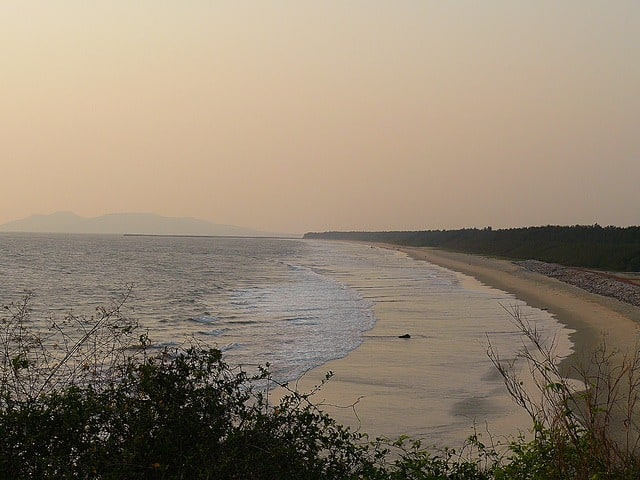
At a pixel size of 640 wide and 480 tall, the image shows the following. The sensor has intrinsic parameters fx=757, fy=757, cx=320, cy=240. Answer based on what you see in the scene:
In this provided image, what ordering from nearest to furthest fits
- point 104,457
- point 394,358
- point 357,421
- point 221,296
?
1. point 104,457
2. point 357,421
3. point 394,358
4. point 221,296

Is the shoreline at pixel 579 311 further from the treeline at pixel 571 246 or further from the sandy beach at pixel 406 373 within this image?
the treeline at pixel 571 246

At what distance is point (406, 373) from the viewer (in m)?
15.6

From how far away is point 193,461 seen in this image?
18.6 ft

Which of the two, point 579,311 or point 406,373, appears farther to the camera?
point 579,311

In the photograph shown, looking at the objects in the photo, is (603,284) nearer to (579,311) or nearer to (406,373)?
(579,311)

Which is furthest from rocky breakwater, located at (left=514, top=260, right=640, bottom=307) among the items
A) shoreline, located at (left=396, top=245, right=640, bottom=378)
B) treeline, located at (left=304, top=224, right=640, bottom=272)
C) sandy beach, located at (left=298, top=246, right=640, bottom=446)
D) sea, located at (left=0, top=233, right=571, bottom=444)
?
treeline, located at (left=304, top=224, right=640, bottom=272)

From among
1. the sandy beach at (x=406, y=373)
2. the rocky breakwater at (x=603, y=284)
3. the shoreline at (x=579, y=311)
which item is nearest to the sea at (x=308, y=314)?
the sandy beach at (x=406, y=373)

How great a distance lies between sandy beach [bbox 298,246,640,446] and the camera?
11.5m

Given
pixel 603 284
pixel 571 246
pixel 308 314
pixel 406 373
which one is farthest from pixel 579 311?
pixel 571 246

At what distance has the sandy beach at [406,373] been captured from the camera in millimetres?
11484

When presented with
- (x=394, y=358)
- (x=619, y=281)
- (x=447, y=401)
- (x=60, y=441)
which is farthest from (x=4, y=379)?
(x=619, y=281)

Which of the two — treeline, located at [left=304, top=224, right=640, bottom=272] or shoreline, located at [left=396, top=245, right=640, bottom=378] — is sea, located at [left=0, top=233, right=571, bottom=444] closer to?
shoreline, located at [left=396, top=245, right=640, bottom=378]

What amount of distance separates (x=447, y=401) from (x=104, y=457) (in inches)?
334

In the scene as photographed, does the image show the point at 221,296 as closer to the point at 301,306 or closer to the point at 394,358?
the point at 301,306
